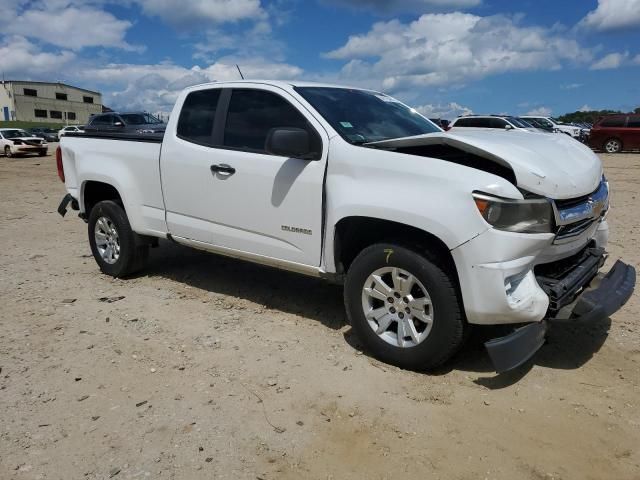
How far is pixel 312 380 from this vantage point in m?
3.59

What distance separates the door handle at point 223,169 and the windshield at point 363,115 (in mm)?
813

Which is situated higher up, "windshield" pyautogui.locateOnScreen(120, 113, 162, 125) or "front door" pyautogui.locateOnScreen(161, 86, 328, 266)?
"windshield" pyautogui.locateOnScreen(120, 113, 162, 125)

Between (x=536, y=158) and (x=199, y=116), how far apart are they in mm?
2862

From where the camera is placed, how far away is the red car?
2328cm

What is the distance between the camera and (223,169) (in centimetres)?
447

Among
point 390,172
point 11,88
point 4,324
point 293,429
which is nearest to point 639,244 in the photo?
point 390,172

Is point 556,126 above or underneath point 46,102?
underneath

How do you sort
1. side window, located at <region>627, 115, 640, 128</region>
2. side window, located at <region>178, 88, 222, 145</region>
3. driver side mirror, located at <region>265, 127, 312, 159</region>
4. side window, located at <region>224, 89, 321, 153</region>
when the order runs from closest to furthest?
driver side mirror, located at <region>265, 127, 312, 159</region> < side window, located at <region>224, 89, 321, 153</region> < side window, located at <region>178, 88, 222, 145</region> < side window, located at <region>627, 115, 640, 128</region>

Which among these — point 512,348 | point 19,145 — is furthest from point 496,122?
point 19,145

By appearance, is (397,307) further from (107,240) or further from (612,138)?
(612,138)

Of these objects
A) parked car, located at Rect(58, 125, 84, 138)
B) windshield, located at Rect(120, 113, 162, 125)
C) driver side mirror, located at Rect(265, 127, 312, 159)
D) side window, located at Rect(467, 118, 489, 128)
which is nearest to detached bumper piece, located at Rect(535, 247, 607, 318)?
driver side mirror, located at Rect(265, 127, 312, 159)

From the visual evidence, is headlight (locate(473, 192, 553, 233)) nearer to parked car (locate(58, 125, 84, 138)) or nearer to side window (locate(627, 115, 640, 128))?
parked car (locate(58, 125, 84, 138))

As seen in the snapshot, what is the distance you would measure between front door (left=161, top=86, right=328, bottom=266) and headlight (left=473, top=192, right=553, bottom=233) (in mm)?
1207

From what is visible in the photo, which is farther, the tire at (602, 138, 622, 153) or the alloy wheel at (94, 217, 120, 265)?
the tire at (602, 138, 622, 153)
